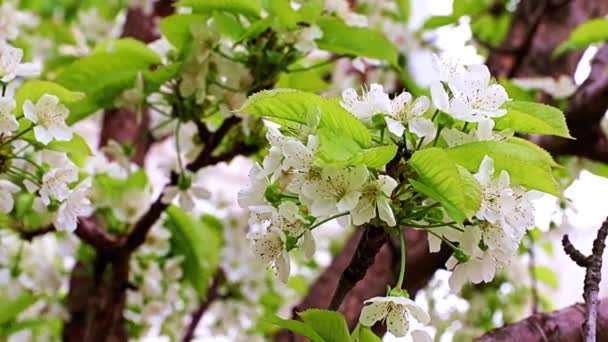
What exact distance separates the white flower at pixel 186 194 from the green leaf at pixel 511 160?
1.47 feet

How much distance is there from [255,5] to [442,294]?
67 cm

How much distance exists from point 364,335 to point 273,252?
3.3 inches

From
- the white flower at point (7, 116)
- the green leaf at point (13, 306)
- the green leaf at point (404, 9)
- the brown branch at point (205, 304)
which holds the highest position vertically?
the white flower at point (7, 116)

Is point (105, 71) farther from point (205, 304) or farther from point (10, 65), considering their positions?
point (205, 304)

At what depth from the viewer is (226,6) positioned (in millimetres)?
718

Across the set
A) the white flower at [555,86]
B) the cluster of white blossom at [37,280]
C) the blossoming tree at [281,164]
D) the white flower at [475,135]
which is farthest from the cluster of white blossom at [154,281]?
the white flower at [475,135]

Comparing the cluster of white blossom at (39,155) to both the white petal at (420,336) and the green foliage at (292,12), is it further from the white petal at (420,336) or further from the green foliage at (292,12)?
the white petal at (420,336)

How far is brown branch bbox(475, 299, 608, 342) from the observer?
0.62 meters

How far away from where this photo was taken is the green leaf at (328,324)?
0.48 m

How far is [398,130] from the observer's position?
0.47 metres

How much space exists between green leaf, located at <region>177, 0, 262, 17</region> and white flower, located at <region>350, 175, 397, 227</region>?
314 mm

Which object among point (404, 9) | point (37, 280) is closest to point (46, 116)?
point (37, 280)

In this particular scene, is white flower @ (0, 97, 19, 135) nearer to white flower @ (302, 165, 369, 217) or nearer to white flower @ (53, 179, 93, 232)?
white flower @ (53, 179, 93, 232)

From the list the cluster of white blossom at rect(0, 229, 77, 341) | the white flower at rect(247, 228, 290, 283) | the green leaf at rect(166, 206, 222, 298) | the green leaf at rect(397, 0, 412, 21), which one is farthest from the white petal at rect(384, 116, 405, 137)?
the green leaf at rect(397, 0, 412, 21)
